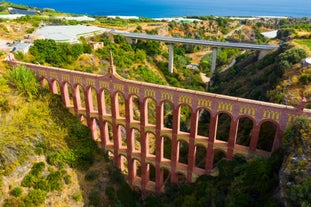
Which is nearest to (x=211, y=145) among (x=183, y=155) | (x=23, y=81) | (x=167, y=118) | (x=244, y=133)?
(x=244, y=133)

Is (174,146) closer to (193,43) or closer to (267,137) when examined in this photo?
(267,137)

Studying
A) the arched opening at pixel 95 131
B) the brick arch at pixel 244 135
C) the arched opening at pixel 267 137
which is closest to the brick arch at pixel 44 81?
the arched opening at pixel 95 131

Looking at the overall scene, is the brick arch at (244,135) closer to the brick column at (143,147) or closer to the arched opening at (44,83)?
the brick column at (143,147)

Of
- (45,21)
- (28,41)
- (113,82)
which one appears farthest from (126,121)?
(45,21)

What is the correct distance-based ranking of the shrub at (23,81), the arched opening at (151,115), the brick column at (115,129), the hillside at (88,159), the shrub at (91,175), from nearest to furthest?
1. the hillside at (88,159)
2. the brick column at (115,129)
3. the shrub at (91,175)
4. the shrub at (23,81)
5. the arched opening at (151,115)

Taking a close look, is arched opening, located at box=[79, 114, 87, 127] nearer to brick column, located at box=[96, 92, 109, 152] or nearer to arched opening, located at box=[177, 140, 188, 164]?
brick column, located at box=[96, 92, 109, 152]

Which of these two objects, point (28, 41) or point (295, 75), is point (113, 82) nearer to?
point (295, 75)


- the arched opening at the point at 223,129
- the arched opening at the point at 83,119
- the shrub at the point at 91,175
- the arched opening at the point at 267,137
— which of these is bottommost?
the shrub at the point at 91,175
